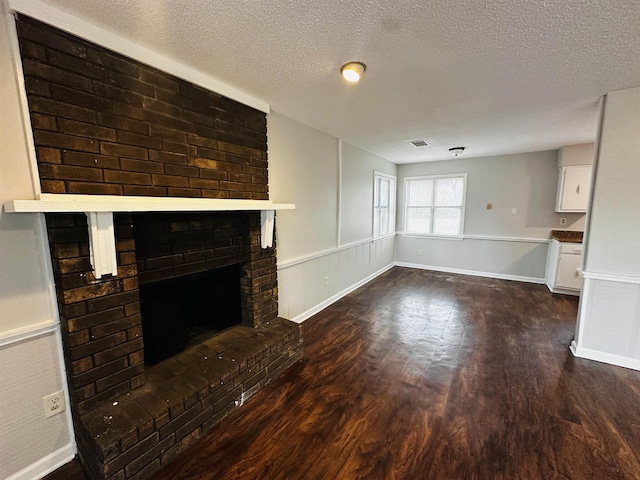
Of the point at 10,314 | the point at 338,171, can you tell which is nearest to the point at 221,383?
the point at 10,314

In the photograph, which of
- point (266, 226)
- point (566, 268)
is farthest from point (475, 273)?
point (266, 226)

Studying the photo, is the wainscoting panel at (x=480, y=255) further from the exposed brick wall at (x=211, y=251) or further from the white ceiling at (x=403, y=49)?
the exposed brick wall at (x=211, y=251)

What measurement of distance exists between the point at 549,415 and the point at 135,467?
2.57 metres

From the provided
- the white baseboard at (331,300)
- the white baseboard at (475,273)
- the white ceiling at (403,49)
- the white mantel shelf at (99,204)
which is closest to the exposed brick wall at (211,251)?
the white mantel shelf at (99,204)

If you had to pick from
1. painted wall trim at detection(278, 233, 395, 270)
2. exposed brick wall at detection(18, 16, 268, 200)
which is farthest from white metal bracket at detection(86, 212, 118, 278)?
painted wall trim at detection(278, 233, 395, 270)

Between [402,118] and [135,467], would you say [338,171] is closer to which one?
[402,118]

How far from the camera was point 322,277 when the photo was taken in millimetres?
3734

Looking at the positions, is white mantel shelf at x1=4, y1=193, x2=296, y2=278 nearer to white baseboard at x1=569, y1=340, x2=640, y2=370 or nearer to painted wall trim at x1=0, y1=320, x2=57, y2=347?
painted wall trim at x1=0, y1=320, x2=57, y2=347

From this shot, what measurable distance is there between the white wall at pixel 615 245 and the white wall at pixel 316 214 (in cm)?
265

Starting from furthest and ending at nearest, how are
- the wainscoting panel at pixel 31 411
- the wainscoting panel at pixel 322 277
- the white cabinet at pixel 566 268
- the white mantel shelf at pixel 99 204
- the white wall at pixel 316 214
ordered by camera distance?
1. the white cabinet at pixel 566 268
2. the wainscoting panel at pixel 322 277
3. the white wall at pixel 316 214
4. the wainscoting panel at pixel 31 411
5. the white mantel shelf at pixel 99 204

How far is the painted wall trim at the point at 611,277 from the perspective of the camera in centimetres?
236

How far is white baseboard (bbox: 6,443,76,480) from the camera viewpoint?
4.75 ft

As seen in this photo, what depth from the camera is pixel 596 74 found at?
1.96 m

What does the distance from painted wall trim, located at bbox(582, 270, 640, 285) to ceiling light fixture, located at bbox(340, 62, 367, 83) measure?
2.67m
